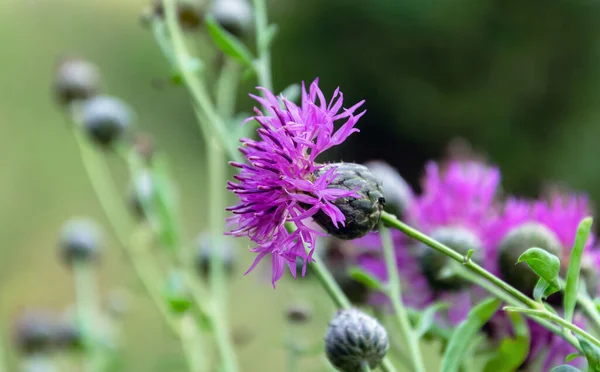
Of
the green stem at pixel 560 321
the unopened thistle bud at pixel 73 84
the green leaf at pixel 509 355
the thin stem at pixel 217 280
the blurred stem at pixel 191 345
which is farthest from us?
the unopened thistle bud at pixel 73 84

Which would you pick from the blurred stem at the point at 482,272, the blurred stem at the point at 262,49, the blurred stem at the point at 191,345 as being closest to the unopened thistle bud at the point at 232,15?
the blurred stem at the point at 262,49

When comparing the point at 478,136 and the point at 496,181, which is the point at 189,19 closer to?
the point at 496,181

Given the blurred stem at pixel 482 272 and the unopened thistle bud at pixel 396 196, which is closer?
the blurred stem at pixel 482 272

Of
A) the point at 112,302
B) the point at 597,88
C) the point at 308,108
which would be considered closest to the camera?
the point at 308,108

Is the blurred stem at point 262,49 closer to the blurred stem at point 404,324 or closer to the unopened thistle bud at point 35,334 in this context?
the blurred stem at point 404,324

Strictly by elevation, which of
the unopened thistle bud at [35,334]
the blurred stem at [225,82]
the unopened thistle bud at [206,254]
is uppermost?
the blurred stem at [225,82]

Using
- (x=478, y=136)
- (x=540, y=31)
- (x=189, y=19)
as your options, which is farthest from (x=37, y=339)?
(x=540, y=31)

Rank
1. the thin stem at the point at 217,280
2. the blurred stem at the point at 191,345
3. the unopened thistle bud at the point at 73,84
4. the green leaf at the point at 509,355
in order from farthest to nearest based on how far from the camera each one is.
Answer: the unopened thistle bud at the point at 73,84, the blurred stem at the point at 191,345, the thin stem at the point at 217,280, the green leaf at the point at 509,355

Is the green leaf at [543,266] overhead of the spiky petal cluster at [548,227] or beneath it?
beneath
